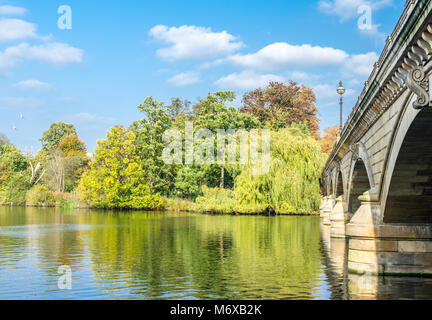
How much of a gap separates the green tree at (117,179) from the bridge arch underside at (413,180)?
4772cm

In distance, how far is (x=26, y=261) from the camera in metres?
17.9

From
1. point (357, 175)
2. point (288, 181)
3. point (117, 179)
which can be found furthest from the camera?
point (117, 179)

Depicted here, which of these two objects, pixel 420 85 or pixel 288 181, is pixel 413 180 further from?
pixel 288 181

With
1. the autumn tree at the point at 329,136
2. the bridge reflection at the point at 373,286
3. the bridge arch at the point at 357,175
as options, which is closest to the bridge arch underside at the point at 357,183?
the bridge arch at the point at 357,175

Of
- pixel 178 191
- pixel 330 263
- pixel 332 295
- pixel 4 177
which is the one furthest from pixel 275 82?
pixel 332 295

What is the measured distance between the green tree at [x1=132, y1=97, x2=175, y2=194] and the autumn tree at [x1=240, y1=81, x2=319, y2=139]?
14500mm

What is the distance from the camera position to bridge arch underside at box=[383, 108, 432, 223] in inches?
455

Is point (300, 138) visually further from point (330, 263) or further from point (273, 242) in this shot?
point (330, 263)

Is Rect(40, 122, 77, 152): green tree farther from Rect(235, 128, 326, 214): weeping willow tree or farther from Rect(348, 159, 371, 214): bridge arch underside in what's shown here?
Rect(348, 159, 371, 214): bridge arch underside

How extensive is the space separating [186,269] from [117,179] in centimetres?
4631

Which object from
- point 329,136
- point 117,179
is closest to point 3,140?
point 117,179

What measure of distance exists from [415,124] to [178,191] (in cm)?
5408

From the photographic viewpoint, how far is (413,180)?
44.7 ft

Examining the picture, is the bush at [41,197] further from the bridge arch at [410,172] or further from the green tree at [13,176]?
the bridge arch at [410,172]
